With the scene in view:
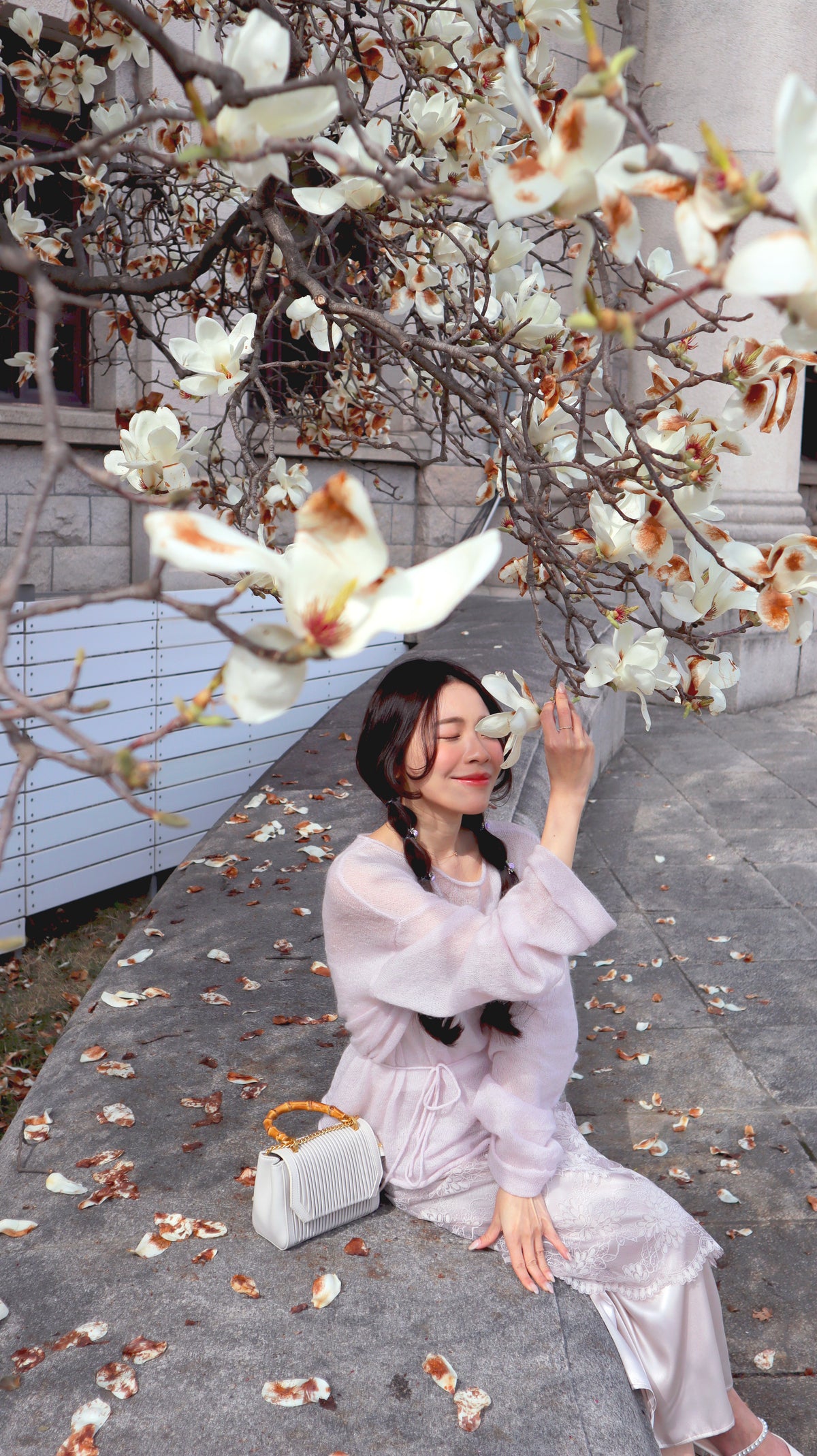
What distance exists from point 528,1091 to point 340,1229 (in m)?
0.41

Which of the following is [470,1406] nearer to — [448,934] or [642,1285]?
[642,1285]

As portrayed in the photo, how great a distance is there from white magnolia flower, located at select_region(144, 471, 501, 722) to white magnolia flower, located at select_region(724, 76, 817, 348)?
0.18m

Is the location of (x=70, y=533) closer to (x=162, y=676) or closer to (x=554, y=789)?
(x=162, y=676)

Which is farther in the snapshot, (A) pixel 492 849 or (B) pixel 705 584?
(A) pixel 492 849

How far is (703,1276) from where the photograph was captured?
2035 millimetres

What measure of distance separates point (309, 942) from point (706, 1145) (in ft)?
3.98

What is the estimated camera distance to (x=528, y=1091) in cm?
213

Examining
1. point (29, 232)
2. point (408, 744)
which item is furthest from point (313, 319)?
point (29, 232)

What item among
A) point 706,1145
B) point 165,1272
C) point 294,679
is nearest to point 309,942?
point 706,1145

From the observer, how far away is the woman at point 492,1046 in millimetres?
1964

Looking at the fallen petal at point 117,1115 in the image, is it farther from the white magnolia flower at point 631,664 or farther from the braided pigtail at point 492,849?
the white magnolia flower at point 631,664

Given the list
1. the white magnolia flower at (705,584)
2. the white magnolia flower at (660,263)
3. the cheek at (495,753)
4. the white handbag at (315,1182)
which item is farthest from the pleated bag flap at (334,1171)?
the white magnolia flower at (660,263)

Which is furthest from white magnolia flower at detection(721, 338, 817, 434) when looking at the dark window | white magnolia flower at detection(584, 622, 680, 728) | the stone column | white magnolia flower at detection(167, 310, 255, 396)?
→ the stone column

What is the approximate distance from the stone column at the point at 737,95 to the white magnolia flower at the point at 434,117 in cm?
605
